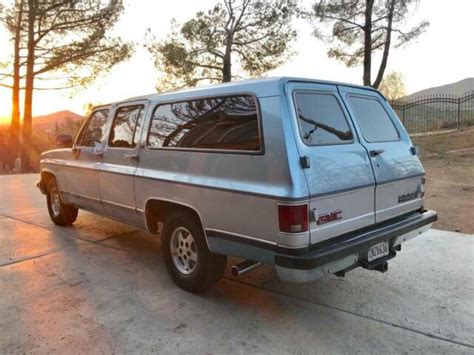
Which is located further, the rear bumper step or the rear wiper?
the rear wiper

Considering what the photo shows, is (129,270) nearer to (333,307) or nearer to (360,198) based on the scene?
(333,307)

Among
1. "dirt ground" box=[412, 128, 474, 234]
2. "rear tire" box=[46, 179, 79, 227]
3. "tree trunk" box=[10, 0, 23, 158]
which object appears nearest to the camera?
"rear tire" box=[46, 179, 79, 227]

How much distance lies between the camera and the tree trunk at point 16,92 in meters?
18.0

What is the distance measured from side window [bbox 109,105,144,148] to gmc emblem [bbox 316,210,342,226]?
7.45ft

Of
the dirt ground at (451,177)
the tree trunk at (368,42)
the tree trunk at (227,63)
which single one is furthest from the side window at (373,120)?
the tree trunk at (227,63)

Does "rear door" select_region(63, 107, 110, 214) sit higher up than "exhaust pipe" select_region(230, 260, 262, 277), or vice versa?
"rear door" select_region(63, 107, 110, 214)

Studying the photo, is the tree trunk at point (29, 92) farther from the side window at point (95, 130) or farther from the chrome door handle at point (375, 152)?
the chrome door handle at point (375, 152)

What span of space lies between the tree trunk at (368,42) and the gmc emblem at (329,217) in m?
13.2

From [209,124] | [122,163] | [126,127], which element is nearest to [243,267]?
[209,124]

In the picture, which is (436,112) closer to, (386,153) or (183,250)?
(386,153)

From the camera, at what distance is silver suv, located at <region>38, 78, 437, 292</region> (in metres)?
3.07

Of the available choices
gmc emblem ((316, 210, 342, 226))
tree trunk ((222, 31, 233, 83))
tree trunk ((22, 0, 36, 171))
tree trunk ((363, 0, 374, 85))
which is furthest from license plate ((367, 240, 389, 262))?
tree trunk ((22, 0, 36, 171))

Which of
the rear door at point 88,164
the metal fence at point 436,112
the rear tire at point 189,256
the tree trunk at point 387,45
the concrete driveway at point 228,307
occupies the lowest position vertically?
the concrete driveway at point 228,307

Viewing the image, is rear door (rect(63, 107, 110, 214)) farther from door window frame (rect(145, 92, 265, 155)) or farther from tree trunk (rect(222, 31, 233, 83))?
tree trunk (rect(222, 31, 233, 83))
